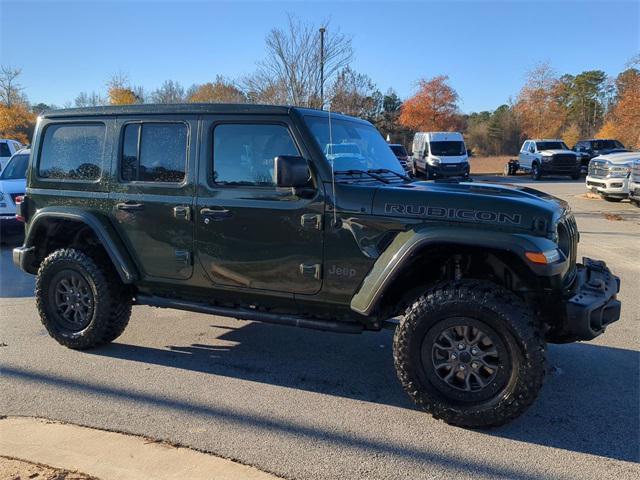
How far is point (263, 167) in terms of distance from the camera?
13.6ft

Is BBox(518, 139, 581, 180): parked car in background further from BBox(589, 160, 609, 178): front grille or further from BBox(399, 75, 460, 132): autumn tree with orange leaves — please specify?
BBox(399, 75, 460, 132): autumn tree with orange leaves

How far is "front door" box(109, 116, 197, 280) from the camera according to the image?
437cm

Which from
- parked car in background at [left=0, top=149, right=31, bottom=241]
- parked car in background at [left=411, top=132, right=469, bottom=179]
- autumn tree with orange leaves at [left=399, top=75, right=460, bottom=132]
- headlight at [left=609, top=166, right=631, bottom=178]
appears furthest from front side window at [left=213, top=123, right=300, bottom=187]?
autumn tree with orange leaves at [left=399, top=75, right=460, bottom=132]

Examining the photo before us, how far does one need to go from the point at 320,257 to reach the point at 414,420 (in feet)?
4.13

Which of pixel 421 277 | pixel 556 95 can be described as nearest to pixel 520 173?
pixel 556 95

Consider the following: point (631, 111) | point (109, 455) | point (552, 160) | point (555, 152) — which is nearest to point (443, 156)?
point (552, 160)

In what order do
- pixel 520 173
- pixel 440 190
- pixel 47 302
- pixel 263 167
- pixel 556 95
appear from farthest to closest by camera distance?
pixel 556 95, pixel 520 173, pixel 47 302, pixel 263 167, pixel 440 190

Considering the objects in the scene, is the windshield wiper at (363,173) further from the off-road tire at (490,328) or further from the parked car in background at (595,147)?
the parked car in background at (595,147)

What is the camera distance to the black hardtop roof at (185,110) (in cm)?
411

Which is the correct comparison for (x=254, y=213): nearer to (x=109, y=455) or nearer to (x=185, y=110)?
(x=185, y=110)

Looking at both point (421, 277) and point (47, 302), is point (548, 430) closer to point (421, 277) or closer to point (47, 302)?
point (421, 277)

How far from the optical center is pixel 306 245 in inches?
155

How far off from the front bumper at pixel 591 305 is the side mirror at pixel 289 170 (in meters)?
1.89

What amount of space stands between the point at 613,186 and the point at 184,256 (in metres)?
14.8
